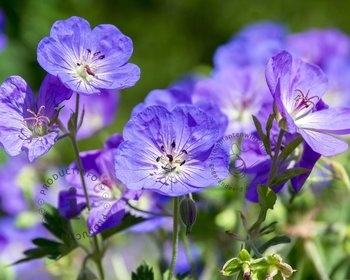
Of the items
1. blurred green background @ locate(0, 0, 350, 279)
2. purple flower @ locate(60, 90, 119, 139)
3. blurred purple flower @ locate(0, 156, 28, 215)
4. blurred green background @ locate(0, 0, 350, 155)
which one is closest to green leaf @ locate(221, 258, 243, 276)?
purple flower @ locate(60, 90, 119, 139)

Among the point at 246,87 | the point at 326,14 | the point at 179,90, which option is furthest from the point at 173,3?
the point at 179,90

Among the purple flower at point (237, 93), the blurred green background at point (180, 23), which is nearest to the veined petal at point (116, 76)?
the purple flower at point (237, 93)

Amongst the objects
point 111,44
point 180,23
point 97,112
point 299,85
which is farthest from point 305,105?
point 180,23

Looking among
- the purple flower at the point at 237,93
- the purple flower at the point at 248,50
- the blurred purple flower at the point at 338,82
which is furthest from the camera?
the blurred purple flower at the point at 338,82

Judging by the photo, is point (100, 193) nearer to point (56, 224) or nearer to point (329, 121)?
point (56, 224)

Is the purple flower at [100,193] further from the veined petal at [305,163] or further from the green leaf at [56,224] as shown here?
the veined petal at [305,163]
